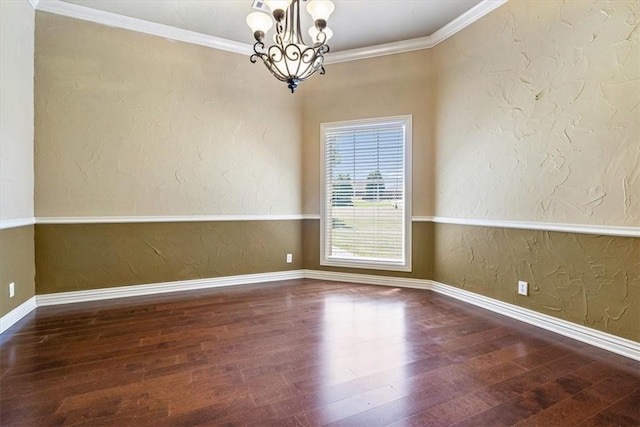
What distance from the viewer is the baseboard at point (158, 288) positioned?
3.31 meters

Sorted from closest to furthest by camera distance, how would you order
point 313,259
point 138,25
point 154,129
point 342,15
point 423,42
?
point 342,15
point 138,25
point 154,129
point 423,42
point 313,259

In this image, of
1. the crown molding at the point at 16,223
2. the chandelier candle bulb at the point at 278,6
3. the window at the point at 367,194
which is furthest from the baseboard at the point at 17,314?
the chandelier candle bulb at the point at 278,6

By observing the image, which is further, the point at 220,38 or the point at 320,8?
the point at 220,38

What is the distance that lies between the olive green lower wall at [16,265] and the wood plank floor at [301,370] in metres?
0.23

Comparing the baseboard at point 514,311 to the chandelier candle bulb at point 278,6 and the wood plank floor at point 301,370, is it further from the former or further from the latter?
the chandelier candle bulb at point 278,6

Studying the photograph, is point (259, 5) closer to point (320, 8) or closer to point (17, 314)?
point (320, 8)

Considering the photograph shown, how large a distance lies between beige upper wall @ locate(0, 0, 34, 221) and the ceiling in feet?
2.00

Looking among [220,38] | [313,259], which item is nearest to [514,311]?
[313,259]

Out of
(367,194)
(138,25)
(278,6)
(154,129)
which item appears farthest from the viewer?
(367,194)

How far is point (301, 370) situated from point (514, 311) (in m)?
2.23

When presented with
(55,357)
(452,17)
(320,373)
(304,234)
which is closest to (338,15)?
(452,17)

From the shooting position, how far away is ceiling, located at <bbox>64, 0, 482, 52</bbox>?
3.22 meters

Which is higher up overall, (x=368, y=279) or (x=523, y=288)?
(x=523, y=288)

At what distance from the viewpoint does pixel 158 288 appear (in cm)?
374
